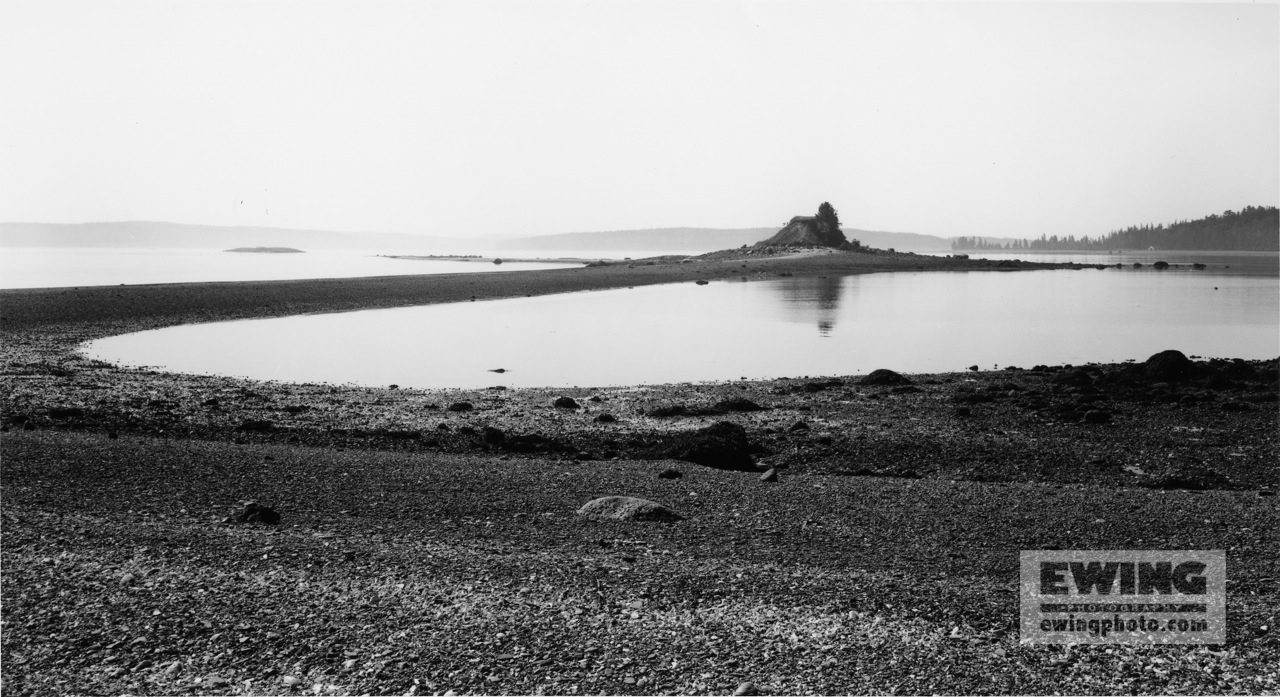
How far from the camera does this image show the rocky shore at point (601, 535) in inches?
208

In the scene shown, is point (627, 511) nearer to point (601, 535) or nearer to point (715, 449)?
point (601, 535)

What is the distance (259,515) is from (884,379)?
1188 centimetres

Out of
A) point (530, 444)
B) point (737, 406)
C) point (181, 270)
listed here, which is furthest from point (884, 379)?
point (181, 270)

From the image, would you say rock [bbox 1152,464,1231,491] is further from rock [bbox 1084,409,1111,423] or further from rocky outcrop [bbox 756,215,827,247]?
rocky outcrop [bbox 756,215,827,247]

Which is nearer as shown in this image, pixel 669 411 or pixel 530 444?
pixel 530 444

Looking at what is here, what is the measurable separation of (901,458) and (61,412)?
447 inches

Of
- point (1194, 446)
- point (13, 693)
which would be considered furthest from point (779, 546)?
point (1194, 446)

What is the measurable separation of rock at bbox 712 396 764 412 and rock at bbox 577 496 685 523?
6.17 metres

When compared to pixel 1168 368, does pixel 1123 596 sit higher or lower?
lower

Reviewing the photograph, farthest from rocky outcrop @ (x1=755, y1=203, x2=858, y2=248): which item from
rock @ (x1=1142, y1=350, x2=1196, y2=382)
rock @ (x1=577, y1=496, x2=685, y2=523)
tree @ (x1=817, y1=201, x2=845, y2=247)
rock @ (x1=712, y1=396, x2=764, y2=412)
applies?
rock @ (x1=577, y1=496, x2=685, y2=523)

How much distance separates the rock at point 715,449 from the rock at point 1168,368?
30.7ft

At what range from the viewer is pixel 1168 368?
16.5m

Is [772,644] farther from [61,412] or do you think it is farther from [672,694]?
[61,412]

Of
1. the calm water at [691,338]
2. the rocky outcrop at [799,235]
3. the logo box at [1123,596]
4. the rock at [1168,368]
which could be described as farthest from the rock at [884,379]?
the rocky outcrop at [799,235]
